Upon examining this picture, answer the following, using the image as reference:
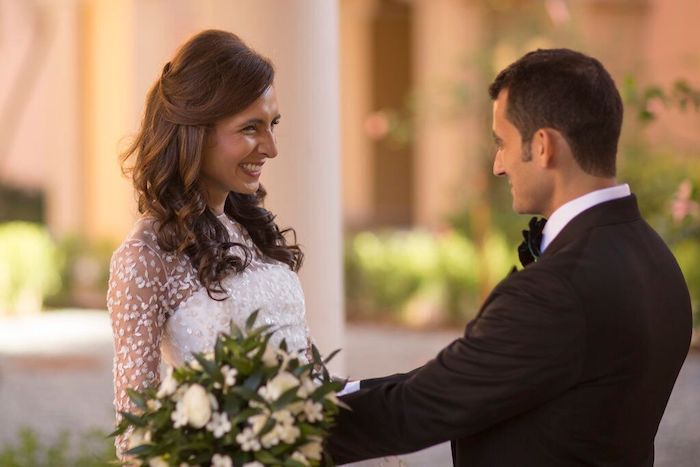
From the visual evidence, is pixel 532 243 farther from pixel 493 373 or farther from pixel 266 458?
pixel 266 458

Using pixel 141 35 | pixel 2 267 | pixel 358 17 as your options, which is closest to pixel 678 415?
pixel 2 267

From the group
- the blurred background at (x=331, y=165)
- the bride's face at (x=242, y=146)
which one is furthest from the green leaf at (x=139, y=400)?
the blurred background at (x=331, y=165)

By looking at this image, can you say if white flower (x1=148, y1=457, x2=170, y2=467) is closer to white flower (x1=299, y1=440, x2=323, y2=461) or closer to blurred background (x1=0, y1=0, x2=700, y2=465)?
white flower (x1=299, y1=440, x2=323, y2=461)

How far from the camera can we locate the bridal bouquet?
8.43 ft

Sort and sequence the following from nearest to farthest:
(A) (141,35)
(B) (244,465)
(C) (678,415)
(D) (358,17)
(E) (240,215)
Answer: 1. (B) (244,465)
2. (E) (240,215)
3. (C) (678,415)
4. (A) (141,35)
5. (D) (358,17)

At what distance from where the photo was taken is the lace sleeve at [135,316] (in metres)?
3.21

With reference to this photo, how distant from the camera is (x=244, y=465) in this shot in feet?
8.45

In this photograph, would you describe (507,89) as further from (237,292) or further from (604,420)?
(237,292)

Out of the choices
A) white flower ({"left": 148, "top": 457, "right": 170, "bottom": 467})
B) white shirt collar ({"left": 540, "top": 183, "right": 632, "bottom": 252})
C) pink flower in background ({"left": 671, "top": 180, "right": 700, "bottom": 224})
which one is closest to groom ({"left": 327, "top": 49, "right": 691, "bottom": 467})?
white shirt collar ({"left": 540, "top": 183, "right": 632, "bottom": 252})

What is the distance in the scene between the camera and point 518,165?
272 centimetres

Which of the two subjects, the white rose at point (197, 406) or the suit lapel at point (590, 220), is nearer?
the white rose at point (197, 406)

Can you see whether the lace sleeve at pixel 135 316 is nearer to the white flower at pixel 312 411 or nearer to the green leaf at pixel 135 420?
the green leaf at pixel 135 420

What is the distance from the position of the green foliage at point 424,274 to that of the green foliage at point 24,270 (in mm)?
3717

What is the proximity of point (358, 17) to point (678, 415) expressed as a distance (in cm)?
1577
